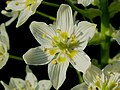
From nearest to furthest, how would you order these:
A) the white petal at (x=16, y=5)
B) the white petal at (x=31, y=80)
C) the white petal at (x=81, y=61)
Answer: the white petal at (x=81, y=61) → the white petal at (x=16, y=5) → the white petal at (x=31, y=80)

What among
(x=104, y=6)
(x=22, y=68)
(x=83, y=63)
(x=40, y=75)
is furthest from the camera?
(x=22, y=68)

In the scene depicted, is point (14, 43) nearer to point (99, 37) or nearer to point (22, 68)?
point (22, 68)

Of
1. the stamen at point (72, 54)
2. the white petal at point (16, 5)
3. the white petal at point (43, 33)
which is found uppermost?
the white petal at point (16, 5)

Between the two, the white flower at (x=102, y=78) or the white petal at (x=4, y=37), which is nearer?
the white flower at (x=102, y=78)

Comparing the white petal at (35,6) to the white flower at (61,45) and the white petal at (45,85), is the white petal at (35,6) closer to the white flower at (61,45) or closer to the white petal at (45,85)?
the white flower at (61,45)

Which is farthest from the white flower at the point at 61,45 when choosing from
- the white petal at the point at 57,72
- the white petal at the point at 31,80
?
the white petal at the point at 31,80

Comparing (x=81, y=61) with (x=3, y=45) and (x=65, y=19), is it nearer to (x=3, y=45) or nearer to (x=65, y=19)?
(x=65, y=19)

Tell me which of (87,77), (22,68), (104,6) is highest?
(104,6)

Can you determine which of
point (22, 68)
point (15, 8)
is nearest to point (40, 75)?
point (22, 68)
